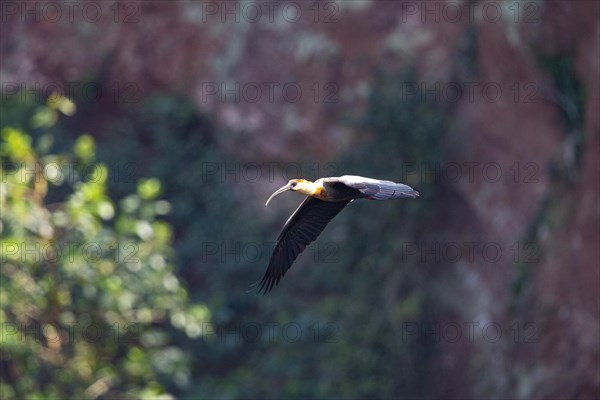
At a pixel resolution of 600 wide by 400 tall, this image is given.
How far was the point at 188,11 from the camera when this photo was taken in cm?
1645

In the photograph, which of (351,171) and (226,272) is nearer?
(351,171)

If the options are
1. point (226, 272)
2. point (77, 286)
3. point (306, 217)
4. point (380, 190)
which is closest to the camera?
point (380, 190)

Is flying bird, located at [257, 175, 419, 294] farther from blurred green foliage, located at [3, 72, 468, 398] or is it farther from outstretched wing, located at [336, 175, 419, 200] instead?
blurred green foliage, located at [3, 72, 468, 398]

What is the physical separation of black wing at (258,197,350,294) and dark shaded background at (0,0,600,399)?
257 centimetres

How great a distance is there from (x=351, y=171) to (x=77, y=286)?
13.6 ft

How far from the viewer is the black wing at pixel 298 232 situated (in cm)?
852

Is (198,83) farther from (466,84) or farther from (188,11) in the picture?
(466,84)

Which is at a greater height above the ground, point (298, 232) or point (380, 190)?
point (380, 190)

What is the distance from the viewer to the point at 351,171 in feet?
45.4

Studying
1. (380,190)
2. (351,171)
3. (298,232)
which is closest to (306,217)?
(298,232)

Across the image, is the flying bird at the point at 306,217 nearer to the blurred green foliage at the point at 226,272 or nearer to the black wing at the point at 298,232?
the black wing at the point at 298,232

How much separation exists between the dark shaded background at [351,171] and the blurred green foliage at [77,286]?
0.08 meters

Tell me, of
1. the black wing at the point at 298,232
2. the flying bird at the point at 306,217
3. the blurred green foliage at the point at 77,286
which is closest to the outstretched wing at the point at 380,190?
the flying bird at the point at 306,217

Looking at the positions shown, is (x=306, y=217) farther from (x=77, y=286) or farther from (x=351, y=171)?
(x=351, y=171)
